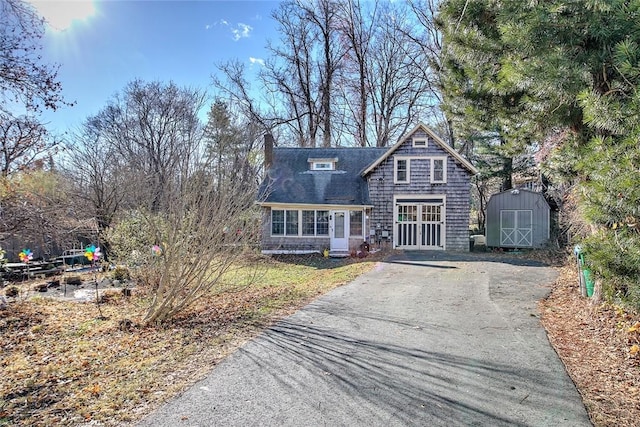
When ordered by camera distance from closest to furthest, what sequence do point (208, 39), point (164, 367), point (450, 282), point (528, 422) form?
point (528, 422)
point (164, 367)
point (450, 282)
point (208, 39)

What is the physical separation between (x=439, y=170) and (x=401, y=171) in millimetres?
1748

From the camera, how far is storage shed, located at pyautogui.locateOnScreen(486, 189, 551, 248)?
59.1 ft

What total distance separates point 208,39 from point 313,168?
752 cm

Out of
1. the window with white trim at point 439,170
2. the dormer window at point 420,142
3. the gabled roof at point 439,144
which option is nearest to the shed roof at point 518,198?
the gabled roof at point 439,144

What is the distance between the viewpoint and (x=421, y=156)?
17.8m

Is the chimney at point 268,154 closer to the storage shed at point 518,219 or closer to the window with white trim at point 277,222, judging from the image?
A: the window with white trim at point 277,222

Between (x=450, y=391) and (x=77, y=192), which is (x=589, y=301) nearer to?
(x=450, y=391)

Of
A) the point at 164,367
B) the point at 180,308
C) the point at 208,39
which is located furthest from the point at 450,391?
the point at 208,39

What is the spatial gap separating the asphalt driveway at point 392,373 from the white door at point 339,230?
1007 centimetres

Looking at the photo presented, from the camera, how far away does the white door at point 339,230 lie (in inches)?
703

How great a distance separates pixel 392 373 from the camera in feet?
13.9

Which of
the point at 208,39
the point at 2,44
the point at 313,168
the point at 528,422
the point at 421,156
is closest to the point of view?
the point at 528,422

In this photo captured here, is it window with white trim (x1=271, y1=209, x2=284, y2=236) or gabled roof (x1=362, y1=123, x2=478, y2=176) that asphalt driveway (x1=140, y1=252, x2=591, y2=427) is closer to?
window with white trim (x1=271, y1=209, x2=284, y2=236)

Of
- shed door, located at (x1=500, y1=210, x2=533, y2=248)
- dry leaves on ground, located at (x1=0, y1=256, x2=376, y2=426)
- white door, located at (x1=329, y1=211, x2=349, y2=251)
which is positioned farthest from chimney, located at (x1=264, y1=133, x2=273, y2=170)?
shed door, located at (x1=500, y1=210, x2=533, y2=248)
